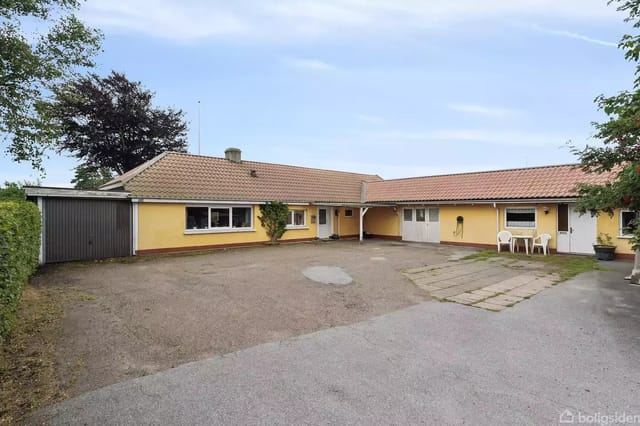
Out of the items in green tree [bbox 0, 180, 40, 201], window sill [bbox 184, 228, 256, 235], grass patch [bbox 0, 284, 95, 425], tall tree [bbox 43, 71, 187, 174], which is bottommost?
grass patch [bbox 0, 284, 95, 425]

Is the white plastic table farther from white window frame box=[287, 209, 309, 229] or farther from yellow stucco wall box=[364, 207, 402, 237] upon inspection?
white window frame box=[287, 209, 309, 229]

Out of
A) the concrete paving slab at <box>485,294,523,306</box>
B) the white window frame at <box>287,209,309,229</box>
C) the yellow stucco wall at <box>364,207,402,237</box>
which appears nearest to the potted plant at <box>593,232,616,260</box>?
the concrete paving slab at <box>485,294,523,306</box>

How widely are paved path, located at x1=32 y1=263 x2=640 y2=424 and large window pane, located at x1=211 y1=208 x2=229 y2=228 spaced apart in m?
11.7

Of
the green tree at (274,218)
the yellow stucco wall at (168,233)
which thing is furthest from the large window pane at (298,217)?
the yellow stucco wall at (168,233)

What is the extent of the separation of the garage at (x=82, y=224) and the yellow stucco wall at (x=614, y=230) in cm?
1919

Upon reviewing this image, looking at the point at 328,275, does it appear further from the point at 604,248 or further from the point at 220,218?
A: the point at 604,248

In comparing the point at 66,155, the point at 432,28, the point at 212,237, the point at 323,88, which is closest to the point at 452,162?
the point at 323,88

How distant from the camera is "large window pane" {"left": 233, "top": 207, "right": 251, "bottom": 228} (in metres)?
15.9

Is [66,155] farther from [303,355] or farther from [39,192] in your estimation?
[303,355]

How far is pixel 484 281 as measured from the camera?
332 inches

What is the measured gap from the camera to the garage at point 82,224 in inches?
425

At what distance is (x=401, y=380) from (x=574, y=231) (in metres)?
14.5

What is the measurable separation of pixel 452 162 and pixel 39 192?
27.3 m

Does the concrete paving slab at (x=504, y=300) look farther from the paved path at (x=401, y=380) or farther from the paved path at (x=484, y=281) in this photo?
the paved path at (x=401, y=380)
